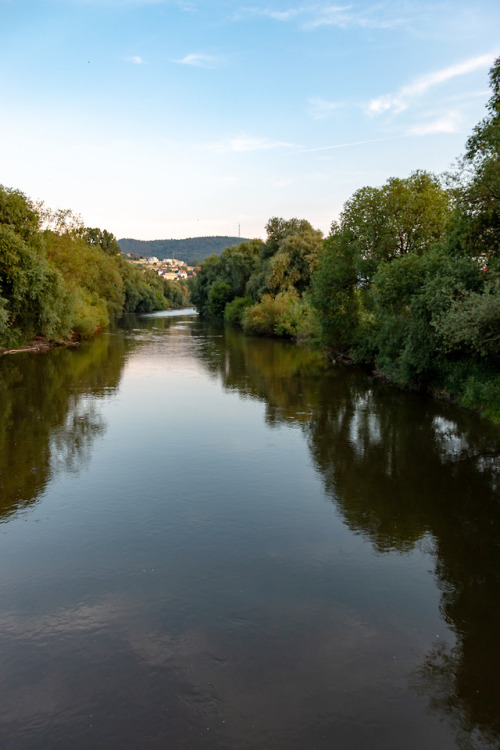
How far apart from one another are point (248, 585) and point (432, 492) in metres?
6.73

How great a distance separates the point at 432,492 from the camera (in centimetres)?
1439

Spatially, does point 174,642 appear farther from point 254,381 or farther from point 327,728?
point 254,381

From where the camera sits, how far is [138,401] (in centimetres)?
2467

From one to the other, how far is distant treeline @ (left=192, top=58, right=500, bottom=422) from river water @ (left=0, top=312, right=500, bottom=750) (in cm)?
341

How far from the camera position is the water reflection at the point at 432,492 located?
24.7 feet

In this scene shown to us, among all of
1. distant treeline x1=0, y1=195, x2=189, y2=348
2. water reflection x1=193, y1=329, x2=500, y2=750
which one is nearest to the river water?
water reflection x1=193, y1=329, x2=500, y2=750

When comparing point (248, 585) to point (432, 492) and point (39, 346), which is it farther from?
point (39, 346)

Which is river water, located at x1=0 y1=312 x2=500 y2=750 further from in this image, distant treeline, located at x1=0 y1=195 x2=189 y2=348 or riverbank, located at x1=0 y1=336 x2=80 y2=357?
riverbank, located at x1=0 y1=336 x2=80 y2=357

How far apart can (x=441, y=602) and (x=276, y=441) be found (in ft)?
32.0

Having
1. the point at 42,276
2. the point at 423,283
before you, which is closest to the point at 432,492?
the point at 423,283

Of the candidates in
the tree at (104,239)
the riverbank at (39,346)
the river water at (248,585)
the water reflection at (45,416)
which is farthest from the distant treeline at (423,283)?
the tree at (104,239)

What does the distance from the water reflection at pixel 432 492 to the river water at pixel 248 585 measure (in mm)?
47

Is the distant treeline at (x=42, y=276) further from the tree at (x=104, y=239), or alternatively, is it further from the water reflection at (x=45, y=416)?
the tree at (x=104, y=239)

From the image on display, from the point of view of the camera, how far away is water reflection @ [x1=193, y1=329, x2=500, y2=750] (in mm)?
7543
